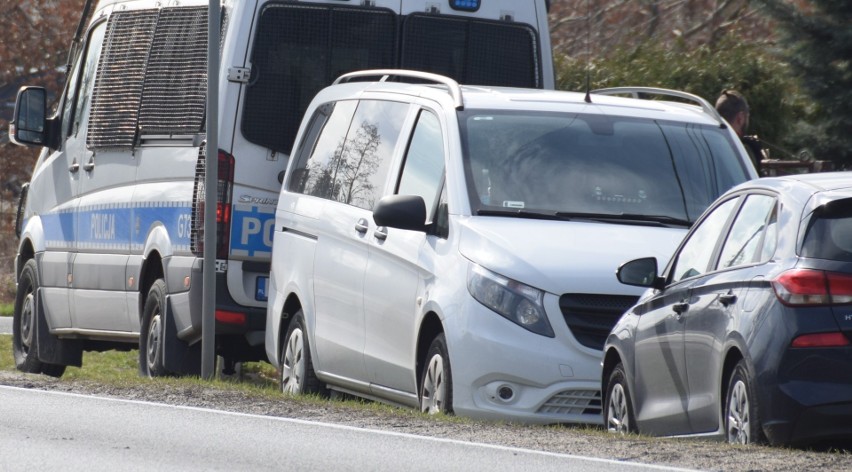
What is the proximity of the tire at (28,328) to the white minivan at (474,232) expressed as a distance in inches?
161

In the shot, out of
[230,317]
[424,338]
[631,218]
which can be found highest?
[631,218]

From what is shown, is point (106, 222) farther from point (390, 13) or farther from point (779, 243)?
point (779, 243)

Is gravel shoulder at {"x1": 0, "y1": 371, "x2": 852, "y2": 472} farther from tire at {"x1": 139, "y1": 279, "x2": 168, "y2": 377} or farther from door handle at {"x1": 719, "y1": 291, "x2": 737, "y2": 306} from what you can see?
tire at {"x1": 139, "y1": 279, "x2": 168, "y2": 377}

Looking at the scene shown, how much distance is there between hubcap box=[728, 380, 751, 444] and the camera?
748 cm

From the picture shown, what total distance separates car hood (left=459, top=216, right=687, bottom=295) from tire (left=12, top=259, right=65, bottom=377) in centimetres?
678

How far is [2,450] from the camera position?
8023 millimetres

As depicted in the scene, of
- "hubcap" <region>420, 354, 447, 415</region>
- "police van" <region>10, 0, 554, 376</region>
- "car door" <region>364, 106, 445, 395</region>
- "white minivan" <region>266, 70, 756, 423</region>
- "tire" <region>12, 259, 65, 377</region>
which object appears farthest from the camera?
"tire" <region>12, 259, 65, 377</region>

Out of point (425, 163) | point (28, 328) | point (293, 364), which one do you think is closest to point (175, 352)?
point (293, 364)

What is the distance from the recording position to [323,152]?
11.7 m

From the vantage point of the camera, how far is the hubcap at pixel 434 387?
9.44 meters

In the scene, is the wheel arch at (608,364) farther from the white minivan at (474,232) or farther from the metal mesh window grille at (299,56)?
the metal mesh window grille at (299,56)

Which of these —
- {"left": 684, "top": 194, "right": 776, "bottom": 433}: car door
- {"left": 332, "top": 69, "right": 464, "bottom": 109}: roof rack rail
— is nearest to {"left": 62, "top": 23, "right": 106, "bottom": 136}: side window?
{"left": 332, "top": 69, "right": 464, "bottom": 109}: roof rack rail

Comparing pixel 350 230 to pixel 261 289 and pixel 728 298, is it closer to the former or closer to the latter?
pixel 261 289

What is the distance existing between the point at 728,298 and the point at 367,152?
12.7ft
